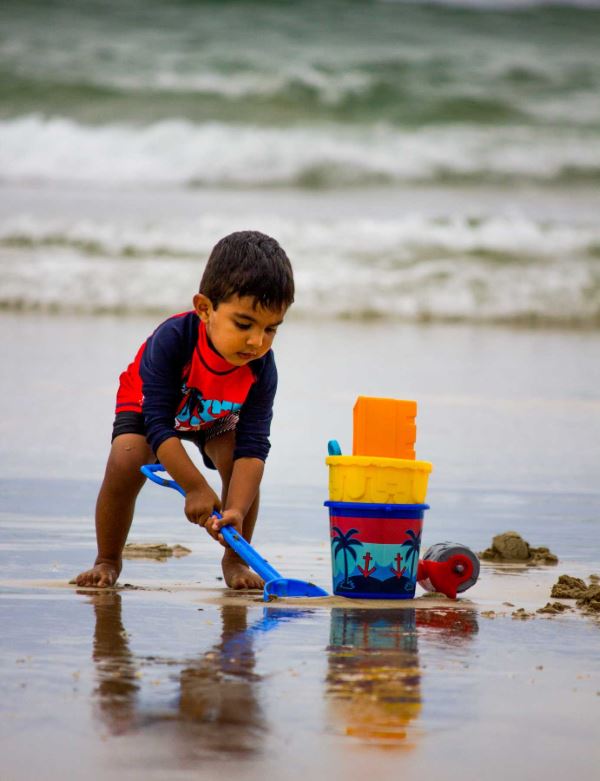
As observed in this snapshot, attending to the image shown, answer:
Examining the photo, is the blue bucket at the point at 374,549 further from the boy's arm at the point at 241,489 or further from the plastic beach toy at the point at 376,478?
the boy's arm at the point at 241,489

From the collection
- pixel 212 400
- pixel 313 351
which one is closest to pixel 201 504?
pixel 212 400

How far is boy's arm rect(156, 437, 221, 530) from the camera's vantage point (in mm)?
3180

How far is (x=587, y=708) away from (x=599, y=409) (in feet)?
17.4

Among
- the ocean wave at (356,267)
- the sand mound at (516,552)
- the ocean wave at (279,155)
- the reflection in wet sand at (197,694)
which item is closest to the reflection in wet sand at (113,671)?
the reflection in wet sand at (197,694)

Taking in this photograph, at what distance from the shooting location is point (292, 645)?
2.42 m

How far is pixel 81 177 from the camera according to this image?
1755 cm

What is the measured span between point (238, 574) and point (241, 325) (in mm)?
588

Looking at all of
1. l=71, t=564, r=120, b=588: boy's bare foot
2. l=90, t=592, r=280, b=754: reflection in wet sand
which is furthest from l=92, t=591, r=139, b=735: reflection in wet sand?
l=71, t=564, r=120, b=588: boy's bare foot

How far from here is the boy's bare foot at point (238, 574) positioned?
318 cm

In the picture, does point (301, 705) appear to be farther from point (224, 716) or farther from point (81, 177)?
point (81, 177)

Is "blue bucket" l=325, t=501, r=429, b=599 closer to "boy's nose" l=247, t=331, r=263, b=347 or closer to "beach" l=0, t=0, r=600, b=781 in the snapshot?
"beach" l=0, t=0, r=600, b=781

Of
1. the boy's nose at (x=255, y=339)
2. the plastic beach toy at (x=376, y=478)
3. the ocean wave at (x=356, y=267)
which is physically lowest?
the plastic beach toy at (x=376, y=478)

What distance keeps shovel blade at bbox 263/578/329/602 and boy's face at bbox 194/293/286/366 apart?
55 centimetres

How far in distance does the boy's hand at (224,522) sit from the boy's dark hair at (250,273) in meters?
0.49
